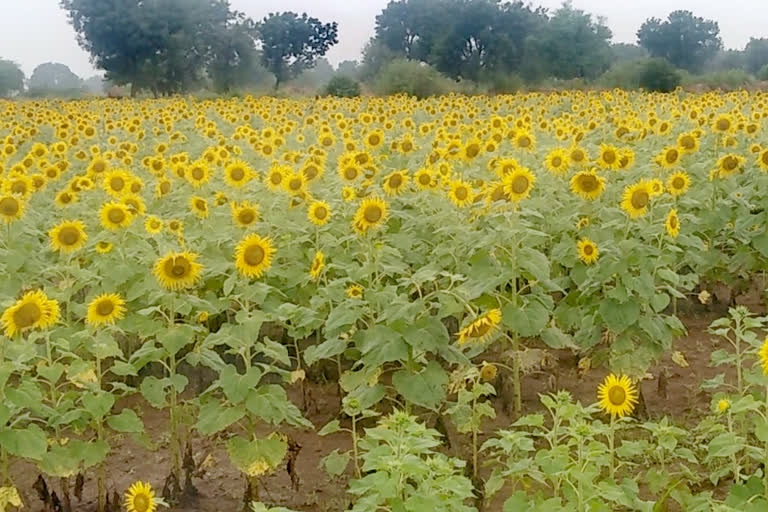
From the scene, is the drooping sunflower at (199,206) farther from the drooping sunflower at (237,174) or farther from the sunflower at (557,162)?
the sunflower at (557,162)

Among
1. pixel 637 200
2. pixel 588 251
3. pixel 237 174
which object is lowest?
pixel 588 251

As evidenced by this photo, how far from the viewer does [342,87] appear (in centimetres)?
2736

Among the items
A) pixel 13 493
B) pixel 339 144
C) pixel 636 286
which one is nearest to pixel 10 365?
pixel 13 493

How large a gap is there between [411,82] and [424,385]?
23.2 m

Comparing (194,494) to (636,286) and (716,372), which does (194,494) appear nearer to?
Answer: (636,286)

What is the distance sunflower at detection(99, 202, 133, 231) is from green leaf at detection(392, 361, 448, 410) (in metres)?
1.61

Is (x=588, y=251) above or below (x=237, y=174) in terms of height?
below

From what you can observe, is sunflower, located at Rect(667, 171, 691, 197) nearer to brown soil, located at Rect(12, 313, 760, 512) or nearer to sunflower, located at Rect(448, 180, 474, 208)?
brown soil, located at Rect(12, 313, 760, 512)

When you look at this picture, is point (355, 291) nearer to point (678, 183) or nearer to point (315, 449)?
point (315, 449)

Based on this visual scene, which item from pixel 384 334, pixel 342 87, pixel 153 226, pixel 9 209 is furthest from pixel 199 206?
pixel 342 87

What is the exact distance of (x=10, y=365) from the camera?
2.99 m

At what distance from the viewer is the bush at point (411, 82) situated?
2611 cm

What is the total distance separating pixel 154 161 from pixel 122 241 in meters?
2.06

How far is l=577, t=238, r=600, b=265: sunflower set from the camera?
4.23m
